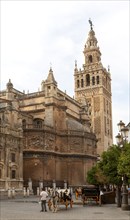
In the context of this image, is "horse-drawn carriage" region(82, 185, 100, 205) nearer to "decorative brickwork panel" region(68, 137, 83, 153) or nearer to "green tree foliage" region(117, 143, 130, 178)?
"green tree foliage" region(117, 143, 130, 178)

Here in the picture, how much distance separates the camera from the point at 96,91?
79125 mm

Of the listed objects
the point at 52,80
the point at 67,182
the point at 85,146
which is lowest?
the point at 67,182

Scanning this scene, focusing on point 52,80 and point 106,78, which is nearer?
point 52,80

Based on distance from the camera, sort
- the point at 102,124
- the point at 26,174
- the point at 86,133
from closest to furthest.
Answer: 1. the point at 26,174
2. the point at 86,133
3. the point at 102,124

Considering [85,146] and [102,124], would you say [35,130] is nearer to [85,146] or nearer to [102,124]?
[85,146]

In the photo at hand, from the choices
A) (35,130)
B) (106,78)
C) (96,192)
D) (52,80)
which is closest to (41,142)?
(35,130)

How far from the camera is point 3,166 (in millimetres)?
39875

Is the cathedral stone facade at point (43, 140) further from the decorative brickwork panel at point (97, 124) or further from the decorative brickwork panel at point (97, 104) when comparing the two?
the decorative brickwork panel at point (97, 104)

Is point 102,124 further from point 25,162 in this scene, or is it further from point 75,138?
point 25,162

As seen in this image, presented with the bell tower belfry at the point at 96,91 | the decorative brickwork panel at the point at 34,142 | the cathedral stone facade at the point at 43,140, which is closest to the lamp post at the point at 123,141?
the cathedral stone facade at the point at 43,140

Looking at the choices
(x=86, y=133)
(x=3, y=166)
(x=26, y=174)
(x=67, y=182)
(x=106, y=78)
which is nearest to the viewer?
(x=3, y=166)

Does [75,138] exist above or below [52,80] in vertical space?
below

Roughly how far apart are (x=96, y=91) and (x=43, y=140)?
33094 millimetres

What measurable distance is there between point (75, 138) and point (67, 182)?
21.8ft
